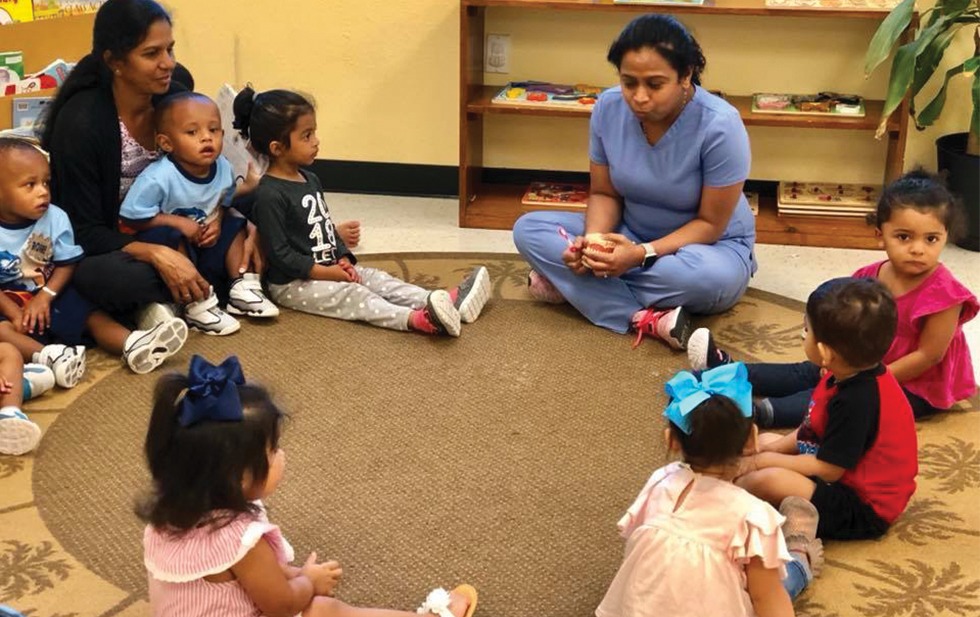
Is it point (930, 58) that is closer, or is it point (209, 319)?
point (209, 319)

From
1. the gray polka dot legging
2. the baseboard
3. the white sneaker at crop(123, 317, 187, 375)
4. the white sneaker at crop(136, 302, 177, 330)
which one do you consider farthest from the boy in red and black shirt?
the baseboard

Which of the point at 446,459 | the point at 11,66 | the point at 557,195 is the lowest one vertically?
the point at 446,459

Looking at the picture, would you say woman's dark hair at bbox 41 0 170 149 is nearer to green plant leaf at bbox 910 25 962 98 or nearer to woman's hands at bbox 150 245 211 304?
woman's hands at bbox 150 245 211 304

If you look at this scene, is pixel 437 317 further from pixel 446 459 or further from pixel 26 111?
pixel 26 111

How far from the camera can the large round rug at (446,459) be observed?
1863mm

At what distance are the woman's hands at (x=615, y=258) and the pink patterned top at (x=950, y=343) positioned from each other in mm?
Result: 601

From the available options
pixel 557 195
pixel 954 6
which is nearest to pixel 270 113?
pixel 557 195

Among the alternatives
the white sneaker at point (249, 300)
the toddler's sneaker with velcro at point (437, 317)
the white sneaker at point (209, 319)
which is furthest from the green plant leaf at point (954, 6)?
the white sneaker at point (209, 319)

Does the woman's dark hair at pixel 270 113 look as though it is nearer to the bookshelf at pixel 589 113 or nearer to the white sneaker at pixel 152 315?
the white sneaker at pixel 152 315

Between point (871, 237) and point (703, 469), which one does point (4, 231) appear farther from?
point (871, 237)

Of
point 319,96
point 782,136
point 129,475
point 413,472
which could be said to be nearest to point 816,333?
point 413,472

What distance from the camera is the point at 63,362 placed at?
248 cm

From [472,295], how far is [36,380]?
3.46ft

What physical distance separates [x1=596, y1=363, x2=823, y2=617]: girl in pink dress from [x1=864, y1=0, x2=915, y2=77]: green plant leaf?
2010 millimetres
